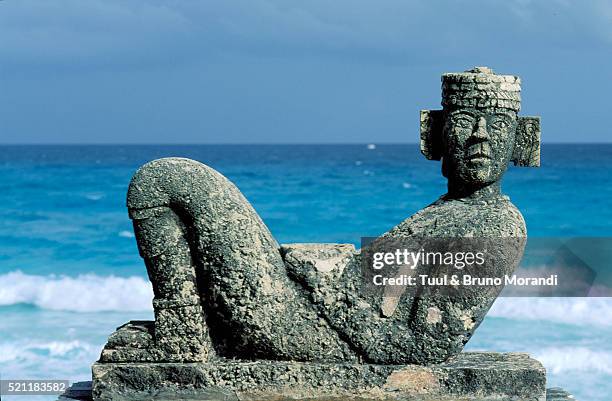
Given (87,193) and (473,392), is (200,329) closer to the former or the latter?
(473,392)

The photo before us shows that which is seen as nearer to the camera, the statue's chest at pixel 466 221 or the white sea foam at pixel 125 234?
the statue's chest at pixel 466 221

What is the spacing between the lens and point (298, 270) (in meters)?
6.05

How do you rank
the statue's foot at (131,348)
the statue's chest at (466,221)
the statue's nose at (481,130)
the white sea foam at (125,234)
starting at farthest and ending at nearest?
the white sea foam at (125,234), the statue's foot at (131,348), the statue's nose at (481,130), the statue's chest at (466,221)

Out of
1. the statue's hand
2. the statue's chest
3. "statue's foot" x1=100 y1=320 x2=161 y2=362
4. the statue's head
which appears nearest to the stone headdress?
the statue's head

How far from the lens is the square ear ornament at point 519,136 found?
6156 mm

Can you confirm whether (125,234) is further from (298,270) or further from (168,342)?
(298,270)

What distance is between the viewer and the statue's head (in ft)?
19.7

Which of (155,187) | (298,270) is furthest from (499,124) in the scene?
(155,187)

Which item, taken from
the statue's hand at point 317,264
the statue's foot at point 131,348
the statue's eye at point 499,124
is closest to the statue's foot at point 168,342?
the statue's foot at point 131,348

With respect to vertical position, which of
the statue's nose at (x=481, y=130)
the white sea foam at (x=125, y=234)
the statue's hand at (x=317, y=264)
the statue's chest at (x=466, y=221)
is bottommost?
the statue's hand at (x=317, y=264)

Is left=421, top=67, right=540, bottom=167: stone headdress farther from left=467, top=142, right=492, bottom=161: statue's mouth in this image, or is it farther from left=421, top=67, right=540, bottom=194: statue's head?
left=467, top=142, right=492, bottom=161: statue's mouth

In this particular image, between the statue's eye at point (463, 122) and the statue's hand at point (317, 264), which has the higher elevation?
the statue's eye at point (463, 122)

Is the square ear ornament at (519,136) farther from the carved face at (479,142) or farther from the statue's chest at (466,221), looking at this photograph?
the statue's chest at (466,221)

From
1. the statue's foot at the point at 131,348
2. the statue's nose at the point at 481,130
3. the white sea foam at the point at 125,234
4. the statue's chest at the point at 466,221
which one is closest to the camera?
the statue's chest at the point at 466,221
